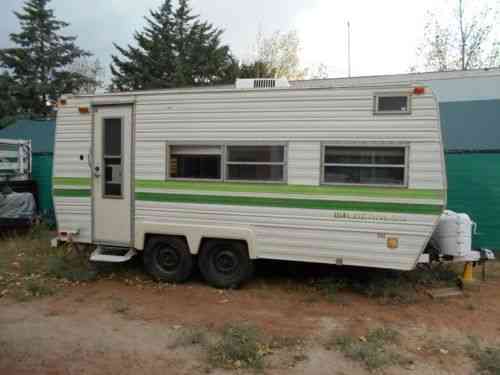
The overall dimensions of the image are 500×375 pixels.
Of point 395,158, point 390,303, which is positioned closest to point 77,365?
point 390,303

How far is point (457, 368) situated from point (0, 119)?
2468 centimetres

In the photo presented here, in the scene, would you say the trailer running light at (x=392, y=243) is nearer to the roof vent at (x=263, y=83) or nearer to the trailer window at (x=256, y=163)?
the trailer window at (x=256, y=163)

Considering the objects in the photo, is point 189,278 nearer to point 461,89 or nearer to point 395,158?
point 395,158

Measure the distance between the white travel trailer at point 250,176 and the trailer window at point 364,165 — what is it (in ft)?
0.05

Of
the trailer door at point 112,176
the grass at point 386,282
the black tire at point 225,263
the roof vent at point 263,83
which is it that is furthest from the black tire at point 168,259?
the roof vent at point 263,83

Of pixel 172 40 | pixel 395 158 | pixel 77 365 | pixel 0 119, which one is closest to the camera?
pixel 77 365

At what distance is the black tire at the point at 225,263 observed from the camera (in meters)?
6.30

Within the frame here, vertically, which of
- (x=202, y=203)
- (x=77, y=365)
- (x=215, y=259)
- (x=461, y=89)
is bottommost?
(x=77, y=365)

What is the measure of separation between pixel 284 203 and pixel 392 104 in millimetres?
1971

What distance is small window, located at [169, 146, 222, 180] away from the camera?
20.8ft

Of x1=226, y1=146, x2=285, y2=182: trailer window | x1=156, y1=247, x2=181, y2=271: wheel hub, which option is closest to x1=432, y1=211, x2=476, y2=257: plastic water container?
x1=226, y1=146, x2=285, y2=182: trailer window

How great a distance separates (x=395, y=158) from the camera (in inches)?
221

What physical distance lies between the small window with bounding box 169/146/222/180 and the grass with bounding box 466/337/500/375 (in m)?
3.81

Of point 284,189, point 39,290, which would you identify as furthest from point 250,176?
point 39,290
